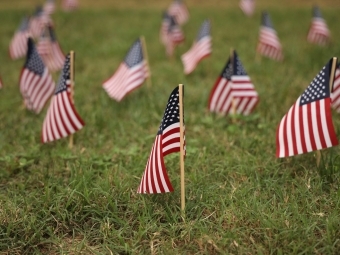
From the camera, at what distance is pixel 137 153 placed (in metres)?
4.43

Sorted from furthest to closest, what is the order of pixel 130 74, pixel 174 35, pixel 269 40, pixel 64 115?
pixel 174 35 < pixel 269 40 < pixel 130 74 < pixel 64 115

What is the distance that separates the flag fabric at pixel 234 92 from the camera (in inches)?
195

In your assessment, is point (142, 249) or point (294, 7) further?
point (294, 7)

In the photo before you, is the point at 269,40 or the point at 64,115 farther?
the point at 269,40

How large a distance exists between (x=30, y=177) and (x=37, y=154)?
530 mm

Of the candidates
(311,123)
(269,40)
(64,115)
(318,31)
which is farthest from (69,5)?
(311,123)

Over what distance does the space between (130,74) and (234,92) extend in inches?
62.3

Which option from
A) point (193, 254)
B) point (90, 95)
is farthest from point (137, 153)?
point (90, 95)

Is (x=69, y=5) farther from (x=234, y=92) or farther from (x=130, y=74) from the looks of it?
(x=234, y=92)

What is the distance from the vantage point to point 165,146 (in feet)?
10.6

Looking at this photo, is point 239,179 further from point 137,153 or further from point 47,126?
point 47,126

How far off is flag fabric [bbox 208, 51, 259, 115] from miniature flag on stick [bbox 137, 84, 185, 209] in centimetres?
199

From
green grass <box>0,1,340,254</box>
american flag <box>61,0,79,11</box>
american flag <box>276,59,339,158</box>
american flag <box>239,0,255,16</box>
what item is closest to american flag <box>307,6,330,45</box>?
green grass <box>0,1,340,254</box>

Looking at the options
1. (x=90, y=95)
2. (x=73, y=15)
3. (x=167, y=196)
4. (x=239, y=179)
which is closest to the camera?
(x=167, y=196)
